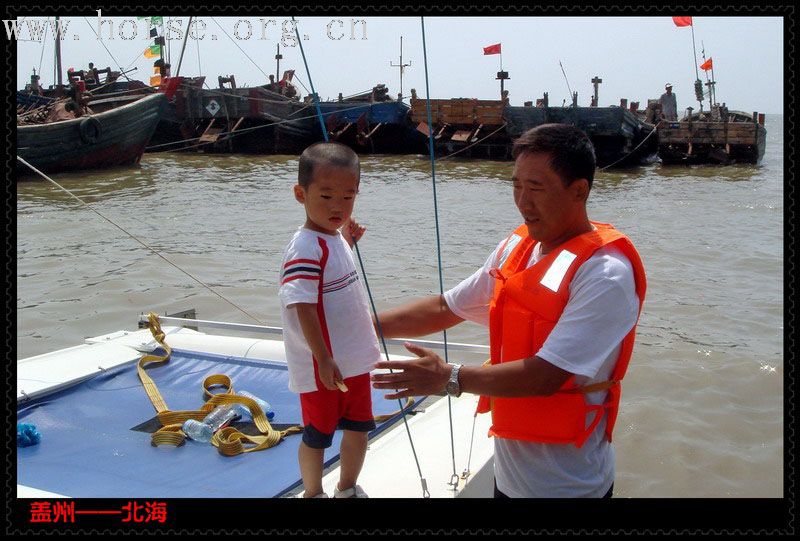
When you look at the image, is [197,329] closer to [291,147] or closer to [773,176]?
[773,176]

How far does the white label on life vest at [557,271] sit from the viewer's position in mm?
1826

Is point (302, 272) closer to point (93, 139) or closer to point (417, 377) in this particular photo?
point (417, 377)

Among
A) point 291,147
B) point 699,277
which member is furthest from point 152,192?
point 699,277

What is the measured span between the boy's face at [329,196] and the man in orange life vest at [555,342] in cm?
76

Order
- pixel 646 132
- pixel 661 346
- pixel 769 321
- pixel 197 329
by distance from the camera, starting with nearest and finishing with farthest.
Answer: pixel 197 329, pixel 661 346, pixel 769 321, pixel 646 132

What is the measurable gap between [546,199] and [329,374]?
1.04 metres

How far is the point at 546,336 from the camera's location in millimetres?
1875

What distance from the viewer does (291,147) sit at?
26.1 m

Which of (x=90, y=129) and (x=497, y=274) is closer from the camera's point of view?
(x=497, y=274)

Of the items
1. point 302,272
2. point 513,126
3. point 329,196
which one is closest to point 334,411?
point 302,272

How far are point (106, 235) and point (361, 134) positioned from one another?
1520 cm

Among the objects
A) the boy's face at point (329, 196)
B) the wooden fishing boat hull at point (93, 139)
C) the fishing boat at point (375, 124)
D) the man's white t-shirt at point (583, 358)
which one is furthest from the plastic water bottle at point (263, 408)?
the fishing boat at point (375, 124)

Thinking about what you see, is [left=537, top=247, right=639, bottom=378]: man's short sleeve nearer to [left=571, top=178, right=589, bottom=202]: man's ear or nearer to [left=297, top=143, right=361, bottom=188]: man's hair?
[left=571, top=178, right=589, bottom=202]: man's ear

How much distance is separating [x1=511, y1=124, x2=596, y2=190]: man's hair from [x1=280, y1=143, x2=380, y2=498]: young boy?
2.84 ft
